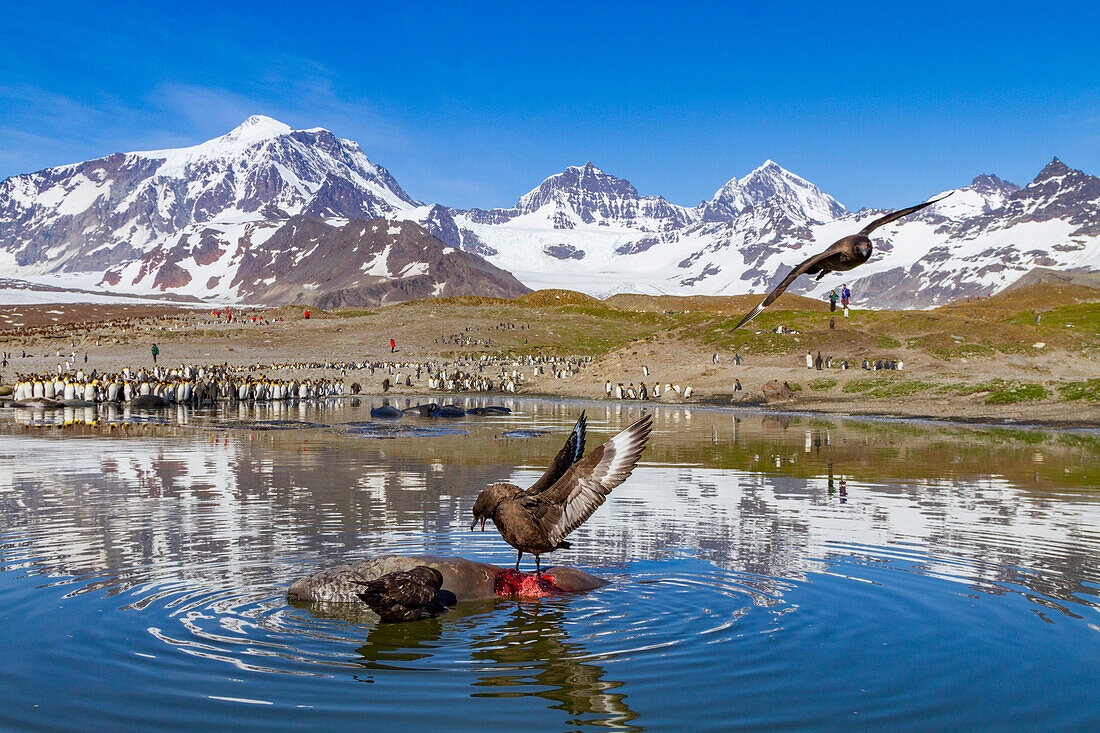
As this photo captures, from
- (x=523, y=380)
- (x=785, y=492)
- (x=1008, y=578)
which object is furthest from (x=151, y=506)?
(x=523, y=380)

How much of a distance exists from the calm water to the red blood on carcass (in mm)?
192

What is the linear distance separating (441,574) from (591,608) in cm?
197

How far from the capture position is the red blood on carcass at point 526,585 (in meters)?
11.5

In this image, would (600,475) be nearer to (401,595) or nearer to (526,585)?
(526,585)

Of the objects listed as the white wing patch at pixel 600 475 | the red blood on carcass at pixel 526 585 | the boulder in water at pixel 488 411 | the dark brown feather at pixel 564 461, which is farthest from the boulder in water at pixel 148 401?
the white wing patch at pixel 600 475

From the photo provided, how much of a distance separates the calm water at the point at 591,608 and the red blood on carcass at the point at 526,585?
19 centimetres

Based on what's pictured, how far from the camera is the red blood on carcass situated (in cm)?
1153

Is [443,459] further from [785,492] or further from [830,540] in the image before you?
[830,540]

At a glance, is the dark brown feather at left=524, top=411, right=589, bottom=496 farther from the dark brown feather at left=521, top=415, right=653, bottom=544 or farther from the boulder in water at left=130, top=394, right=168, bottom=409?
the boulder in water at left=130, top=394, right=168, bottom=409

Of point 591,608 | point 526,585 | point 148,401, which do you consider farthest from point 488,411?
point 591,608

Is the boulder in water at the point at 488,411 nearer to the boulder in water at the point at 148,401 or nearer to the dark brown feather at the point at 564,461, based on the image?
the boulder in water at the point at 148,401

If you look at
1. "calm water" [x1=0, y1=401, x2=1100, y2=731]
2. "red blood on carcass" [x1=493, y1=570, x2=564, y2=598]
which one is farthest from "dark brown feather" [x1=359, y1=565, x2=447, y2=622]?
"red blood on carcass" [x1=493, y1=570, x2=564, y2=598]

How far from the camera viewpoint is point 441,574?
11.5 meters

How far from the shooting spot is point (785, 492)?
19.8 metres
